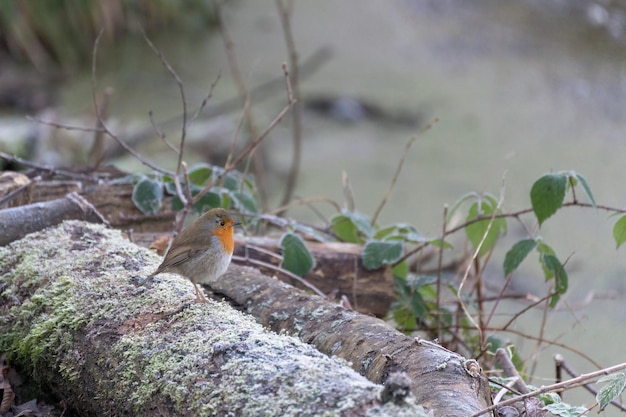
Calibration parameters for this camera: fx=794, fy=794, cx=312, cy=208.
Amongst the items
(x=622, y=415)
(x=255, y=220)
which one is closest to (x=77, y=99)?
(x=255, y=220)

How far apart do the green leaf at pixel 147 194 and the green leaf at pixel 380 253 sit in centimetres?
71

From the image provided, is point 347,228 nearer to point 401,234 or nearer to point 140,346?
point 401,234

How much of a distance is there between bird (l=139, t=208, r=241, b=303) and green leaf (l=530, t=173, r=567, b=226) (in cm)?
87

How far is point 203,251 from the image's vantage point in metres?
2.04

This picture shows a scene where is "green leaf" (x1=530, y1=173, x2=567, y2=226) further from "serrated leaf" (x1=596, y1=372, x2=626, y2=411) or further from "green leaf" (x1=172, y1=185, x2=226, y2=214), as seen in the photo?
"green leaf" (x1=172, y1=185, x2=226, y2=214)

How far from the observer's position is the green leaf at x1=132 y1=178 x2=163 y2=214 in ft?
8.65

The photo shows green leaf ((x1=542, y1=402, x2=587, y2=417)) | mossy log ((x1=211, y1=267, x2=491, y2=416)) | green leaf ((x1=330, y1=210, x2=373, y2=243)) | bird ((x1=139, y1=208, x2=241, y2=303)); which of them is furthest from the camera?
green leaf ((x1=330, y1=210, x2=373, y2=243))

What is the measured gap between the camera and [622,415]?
359 centimetres

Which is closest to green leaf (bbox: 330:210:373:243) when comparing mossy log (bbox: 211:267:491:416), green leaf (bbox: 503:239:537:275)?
green leaf (bbox: 503:239:537:275)

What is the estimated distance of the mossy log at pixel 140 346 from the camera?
135 cm

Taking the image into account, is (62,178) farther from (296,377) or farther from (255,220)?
(296,377)

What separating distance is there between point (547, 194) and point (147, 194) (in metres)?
1.27

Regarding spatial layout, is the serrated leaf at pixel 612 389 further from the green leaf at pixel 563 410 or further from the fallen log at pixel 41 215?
the fallen log at pixel 41 215

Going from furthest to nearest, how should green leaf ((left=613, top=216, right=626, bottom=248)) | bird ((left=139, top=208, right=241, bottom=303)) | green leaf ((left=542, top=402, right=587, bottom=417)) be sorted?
green leaf ((left=613, top=216, right=626, bottom=248)) < bird ((left=139, top=208, right=241, bottom=303)) < green leaf ((left=542, top=402, right=587, bottom=417))
